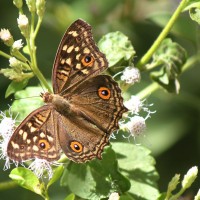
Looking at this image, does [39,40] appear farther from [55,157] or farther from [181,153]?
[55,157]

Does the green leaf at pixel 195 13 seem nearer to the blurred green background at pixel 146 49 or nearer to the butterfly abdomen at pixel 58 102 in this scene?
the butterfly abdomen at pixel 58 102

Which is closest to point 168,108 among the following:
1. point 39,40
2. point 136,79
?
point 39,40

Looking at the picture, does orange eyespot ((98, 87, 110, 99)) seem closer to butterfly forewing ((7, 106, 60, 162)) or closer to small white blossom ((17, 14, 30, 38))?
butterfly forewing ((7, 106, 60, 162))

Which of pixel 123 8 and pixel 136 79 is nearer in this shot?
pixel 136 79

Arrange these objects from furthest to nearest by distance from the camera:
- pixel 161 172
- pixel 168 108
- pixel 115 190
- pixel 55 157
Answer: pixel 168 108, pixel 161 172, pixel 115 190, pixel 55 157

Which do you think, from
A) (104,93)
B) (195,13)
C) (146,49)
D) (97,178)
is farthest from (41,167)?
(146,49)

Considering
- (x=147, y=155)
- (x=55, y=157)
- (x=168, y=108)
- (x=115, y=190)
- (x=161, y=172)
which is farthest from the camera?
(x=168, y=108)
